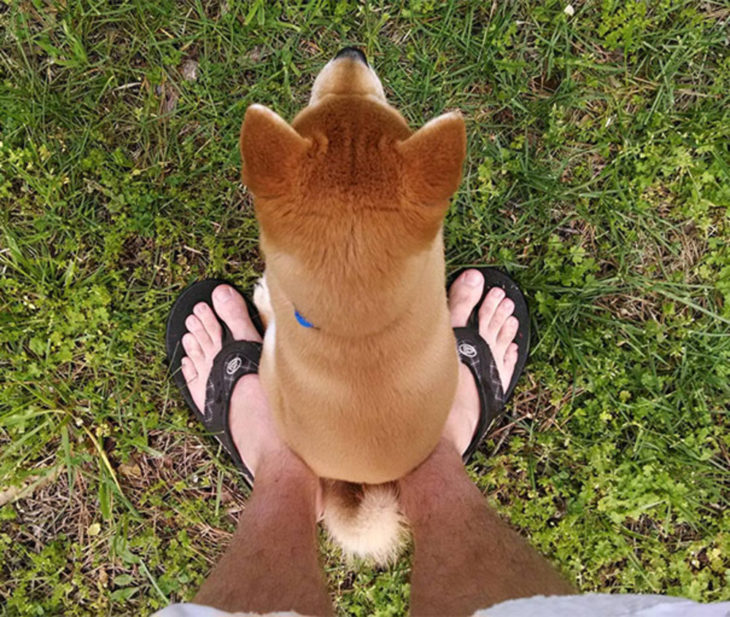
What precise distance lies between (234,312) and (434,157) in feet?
5.89

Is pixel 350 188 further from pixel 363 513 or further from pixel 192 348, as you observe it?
pixel 192 348

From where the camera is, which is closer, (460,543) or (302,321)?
(302,321)

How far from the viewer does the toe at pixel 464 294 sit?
9.62 ft

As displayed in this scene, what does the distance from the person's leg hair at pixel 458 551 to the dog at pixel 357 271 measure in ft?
0.51

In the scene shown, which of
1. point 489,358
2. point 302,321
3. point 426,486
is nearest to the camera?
point 302,321

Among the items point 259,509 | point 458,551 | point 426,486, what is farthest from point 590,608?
point 259,509

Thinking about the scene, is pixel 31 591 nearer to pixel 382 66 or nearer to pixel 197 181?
pixel 197 181

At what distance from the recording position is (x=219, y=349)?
302 centimetres

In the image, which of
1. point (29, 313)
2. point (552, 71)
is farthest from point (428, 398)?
point (29, 313)

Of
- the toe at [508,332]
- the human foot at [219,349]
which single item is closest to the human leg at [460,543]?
the toe at [508,332]

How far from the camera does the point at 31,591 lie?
290 cm

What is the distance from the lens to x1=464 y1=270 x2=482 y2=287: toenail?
2.93 m

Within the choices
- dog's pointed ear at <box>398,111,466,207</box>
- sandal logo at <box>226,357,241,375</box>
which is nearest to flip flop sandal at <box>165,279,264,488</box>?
sandal logo at <box>226,357,241,375</box>

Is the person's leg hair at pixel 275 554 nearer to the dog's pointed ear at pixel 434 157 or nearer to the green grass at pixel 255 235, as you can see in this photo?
the green grass at pixel 255 235
